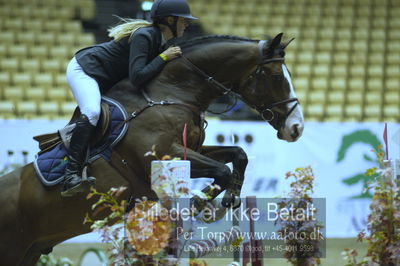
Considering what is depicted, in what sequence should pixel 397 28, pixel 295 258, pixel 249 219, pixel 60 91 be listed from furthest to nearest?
pixel 397 28 < pixel 60 91 < pixel 249 219 < pixel 295 258

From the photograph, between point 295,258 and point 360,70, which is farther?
point 360,70

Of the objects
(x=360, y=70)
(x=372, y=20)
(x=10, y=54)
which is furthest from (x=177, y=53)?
(x=372, y=20)

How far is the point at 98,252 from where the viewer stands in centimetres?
565

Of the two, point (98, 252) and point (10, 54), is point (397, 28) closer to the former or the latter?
point (10, 54)

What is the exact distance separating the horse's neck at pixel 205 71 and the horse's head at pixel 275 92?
7cm

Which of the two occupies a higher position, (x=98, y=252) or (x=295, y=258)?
(x=295, y=258)

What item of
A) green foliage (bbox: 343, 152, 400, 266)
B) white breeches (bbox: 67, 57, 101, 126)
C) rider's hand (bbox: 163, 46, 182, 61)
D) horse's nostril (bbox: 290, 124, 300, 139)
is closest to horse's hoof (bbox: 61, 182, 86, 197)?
white breeches (bbox: 67, 57, 101, 126)

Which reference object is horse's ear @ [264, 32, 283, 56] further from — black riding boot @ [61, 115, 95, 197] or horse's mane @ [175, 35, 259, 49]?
black riding boot @ [61, 115, 95, 197]

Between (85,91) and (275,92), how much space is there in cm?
120

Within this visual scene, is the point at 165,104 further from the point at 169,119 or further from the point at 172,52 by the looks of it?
the point at 172,52

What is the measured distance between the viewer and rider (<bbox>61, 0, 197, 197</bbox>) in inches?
153

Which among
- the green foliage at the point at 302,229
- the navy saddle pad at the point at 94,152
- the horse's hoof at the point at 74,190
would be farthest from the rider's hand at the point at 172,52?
the green foliage at the point at 302,229

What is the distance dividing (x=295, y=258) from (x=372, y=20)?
28.6 feet

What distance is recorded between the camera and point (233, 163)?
4.15m
